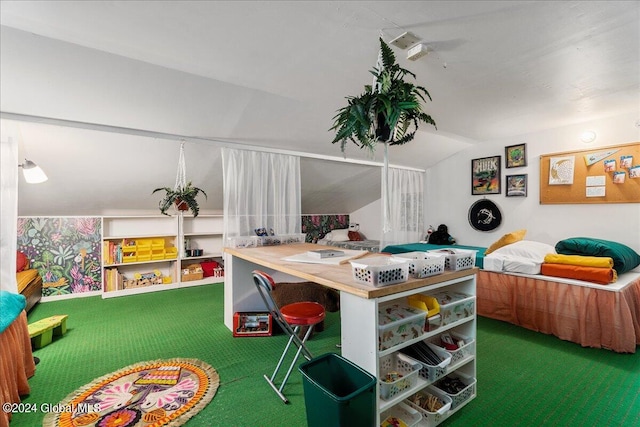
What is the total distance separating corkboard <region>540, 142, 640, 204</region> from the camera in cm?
310

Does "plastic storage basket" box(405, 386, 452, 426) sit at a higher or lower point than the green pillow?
lower

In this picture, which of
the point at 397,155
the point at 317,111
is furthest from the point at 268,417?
the point at 397,155

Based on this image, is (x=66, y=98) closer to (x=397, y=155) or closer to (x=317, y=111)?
(x=317, y=111)

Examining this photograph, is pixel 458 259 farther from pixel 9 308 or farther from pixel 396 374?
pixel 9 308

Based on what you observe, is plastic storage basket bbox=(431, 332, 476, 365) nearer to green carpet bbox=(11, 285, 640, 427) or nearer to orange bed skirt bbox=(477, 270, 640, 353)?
green carpet bbox=(11, 285, 640, 427)

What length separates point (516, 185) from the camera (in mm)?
4031

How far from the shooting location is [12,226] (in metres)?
2.17

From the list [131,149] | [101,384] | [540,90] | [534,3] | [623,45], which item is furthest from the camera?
[131,149]

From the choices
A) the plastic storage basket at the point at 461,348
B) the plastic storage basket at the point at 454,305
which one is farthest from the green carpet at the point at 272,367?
the plastic storage basket at the point at 454,305

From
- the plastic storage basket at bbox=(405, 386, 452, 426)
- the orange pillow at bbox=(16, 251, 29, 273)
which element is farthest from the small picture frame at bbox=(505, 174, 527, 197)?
the orange pillow at bbox=(16, 251, 29, 273)

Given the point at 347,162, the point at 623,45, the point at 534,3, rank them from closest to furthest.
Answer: the point at 534,3
the point at 623,45
the point at 347,162

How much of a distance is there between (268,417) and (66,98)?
9.30 ft

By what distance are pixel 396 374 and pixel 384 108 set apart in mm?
1382

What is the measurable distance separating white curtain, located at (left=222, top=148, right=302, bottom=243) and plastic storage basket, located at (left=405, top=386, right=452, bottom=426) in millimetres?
2400
